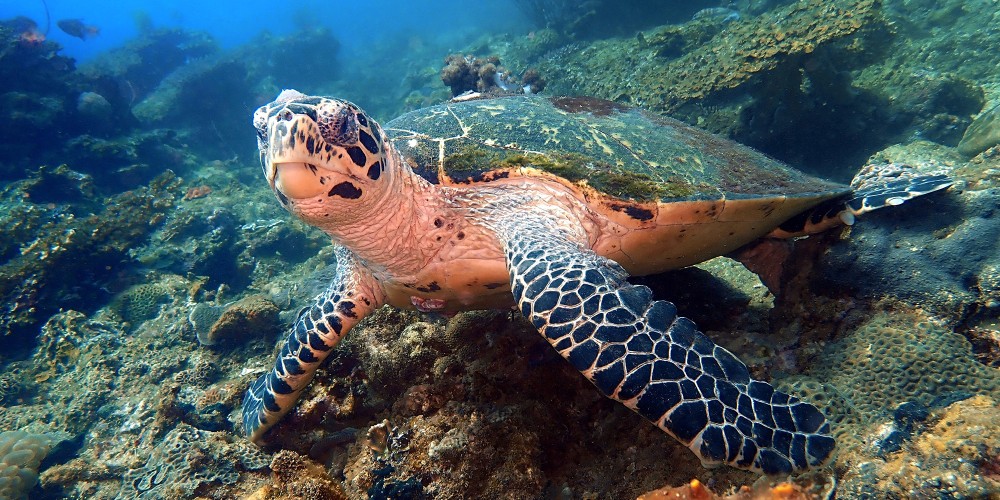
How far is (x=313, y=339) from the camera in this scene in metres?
3.35

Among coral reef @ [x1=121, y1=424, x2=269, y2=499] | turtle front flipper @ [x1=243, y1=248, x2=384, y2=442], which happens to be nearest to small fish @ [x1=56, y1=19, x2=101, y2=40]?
coral reef @ [x1=121, y1=424, x2=269, y2=499]

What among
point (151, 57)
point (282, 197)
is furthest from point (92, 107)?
point (282, 197)

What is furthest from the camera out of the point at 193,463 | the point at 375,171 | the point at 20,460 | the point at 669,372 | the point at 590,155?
the point at 20,460

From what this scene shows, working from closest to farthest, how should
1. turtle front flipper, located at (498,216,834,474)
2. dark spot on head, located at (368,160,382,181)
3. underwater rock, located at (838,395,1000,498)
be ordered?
underwater rock, located at (838,395,1000,498) < turtle front flipper, located at (498,216,834,474) < dark spot on head, located at (368,160,382,181)

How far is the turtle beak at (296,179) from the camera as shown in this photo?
2.38 meters

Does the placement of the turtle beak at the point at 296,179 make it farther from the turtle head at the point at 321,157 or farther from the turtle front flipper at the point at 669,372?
the turtle front flipper at the point at 669,372

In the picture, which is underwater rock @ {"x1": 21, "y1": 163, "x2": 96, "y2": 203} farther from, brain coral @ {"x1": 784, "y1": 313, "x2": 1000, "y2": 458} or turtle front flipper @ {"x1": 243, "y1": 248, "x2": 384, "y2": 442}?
brain coral @ {"x1": 784, "y1": 313, "x2": 1000, "y2": 458}

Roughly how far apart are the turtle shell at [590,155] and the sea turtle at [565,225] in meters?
0.02

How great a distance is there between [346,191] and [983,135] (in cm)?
745

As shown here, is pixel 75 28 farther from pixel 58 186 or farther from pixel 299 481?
pixel 299 481

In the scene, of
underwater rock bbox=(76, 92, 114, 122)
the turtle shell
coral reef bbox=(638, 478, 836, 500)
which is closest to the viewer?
coral reef bbox=(638, 478, 836, 500)

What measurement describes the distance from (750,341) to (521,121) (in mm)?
2381

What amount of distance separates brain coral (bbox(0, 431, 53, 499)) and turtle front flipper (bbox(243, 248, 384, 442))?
3.92 meters

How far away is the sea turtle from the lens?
6.45ft
